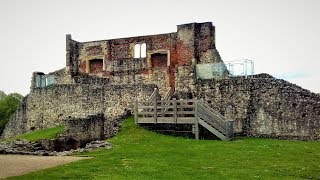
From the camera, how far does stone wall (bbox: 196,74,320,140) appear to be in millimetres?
28438

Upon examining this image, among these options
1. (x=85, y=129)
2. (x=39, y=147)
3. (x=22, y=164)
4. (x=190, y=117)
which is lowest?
(x=39, y=147)

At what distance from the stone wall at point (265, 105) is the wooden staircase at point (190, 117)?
2647mm

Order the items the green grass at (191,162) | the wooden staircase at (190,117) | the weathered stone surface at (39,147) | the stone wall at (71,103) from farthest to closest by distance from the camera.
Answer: the stone wall at (71,103) → the wooden staircase at (190,117) → the weathered stone surface at (39,147) → the green grass at (191,162)

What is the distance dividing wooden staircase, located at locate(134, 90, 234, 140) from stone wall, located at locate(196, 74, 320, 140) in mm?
2647

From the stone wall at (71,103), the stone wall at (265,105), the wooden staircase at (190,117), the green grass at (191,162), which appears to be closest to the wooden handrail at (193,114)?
the wooden staircase at (190,117)

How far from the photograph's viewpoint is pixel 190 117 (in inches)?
1107

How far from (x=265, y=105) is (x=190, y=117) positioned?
5972mm

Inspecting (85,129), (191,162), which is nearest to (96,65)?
(85,129)

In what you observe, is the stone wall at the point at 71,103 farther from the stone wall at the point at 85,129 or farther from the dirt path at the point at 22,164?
the dirt path at the point at 22,164

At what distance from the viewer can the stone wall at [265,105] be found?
28.4 m

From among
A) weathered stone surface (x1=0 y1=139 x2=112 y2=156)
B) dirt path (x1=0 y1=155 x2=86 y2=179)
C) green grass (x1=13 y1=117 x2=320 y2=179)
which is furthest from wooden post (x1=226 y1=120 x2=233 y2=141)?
dirt path (x1=0 y1=155 x2=86 y2=179)

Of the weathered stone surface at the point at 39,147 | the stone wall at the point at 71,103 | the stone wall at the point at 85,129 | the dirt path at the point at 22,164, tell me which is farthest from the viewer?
the stone wall at the point at 71,103

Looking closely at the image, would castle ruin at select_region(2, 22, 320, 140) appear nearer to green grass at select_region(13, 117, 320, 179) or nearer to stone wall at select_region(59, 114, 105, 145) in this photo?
stone wall at select_region(59, 114, 105, 145)

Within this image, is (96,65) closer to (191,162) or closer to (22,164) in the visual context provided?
(22,164)
